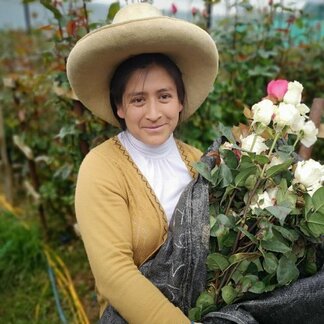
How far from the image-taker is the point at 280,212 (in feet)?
3.48

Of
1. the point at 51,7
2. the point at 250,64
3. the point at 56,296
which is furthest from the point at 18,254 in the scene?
the point at 250,64

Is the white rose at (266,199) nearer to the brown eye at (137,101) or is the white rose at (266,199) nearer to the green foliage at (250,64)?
the brown eye at (137,101)

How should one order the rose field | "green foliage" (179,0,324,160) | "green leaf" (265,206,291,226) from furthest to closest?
"green foliage" (179,0,324,160)
the rose field
"green leaf" (265,206,291,226)

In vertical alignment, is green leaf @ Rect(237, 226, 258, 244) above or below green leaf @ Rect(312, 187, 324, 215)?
below

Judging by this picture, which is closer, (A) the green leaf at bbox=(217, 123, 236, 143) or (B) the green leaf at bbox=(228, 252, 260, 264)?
(B) the green leaf at bbox=(228, 252, 260, 264)

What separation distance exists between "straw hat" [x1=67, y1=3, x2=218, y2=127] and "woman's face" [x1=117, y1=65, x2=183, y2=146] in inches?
3.1

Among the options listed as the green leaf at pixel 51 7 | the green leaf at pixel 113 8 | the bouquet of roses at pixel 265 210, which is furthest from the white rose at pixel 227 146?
the green leaf at pixel 51 7

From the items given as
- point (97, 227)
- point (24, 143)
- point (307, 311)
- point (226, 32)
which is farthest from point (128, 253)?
point (24, 143)

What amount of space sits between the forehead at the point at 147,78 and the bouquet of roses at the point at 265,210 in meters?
0.29

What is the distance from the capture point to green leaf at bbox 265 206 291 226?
1051mm

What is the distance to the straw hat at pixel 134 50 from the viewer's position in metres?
1.17

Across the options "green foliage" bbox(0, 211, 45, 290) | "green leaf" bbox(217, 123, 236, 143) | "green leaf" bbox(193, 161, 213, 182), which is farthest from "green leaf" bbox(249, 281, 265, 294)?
"green foliage" bbox(0, 211, 45, 290)

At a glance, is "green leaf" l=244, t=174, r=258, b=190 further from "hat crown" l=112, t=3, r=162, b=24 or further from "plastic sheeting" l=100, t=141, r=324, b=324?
"hat crown" l=112, t=3, r=162, b=24

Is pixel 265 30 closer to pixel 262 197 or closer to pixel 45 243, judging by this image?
pixel 262 197
